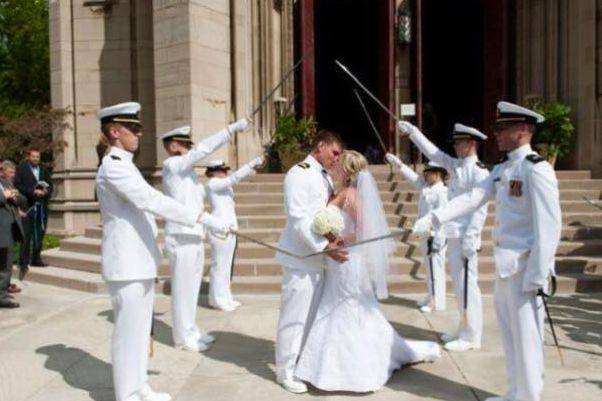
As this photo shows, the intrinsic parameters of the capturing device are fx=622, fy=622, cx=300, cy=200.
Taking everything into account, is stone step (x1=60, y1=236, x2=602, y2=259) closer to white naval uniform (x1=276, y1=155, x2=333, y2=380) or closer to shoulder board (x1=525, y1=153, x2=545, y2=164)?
white naval uniform (x1=276, y1=155, x2=333, y2=380)

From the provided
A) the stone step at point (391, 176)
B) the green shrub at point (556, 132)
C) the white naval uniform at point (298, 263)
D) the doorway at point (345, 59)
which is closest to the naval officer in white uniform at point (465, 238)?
the white naval uniform at point (298, 263)

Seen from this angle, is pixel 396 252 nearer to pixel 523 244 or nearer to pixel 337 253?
pixel 337 253

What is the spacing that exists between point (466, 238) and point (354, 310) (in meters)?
1.77

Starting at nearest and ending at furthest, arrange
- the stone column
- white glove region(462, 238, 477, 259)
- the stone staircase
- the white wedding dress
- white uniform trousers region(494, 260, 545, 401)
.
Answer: white uniform trousers region(494, 260, 545, 401)
the white wedding dress
white glove region(462, 238, 477, 259)
the stone staircase
the stone column

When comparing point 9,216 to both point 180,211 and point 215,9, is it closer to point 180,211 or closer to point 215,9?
point 180,211

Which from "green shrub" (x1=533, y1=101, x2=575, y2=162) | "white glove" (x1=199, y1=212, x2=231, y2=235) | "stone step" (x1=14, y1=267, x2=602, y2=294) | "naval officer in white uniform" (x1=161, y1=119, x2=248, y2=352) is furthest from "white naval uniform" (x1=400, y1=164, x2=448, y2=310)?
"green shrub" (x1=533, y1=101, x2=575, y2=162)

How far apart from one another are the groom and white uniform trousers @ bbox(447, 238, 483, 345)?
1.74m

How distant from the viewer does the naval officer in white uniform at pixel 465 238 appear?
234 inches

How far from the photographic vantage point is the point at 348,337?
4781 mm

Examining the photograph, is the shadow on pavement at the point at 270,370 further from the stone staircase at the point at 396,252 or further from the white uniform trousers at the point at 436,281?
the stone staircase at the point at 396,252

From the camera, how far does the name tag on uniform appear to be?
4.23 metres

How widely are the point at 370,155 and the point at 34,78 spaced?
68.9ft

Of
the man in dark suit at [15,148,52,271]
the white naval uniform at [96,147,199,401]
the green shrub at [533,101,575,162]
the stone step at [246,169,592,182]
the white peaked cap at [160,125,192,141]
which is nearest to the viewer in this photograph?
the white naval uniform at [96,147,199,401]

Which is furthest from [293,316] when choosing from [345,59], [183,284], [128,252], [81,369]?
[345,59]
